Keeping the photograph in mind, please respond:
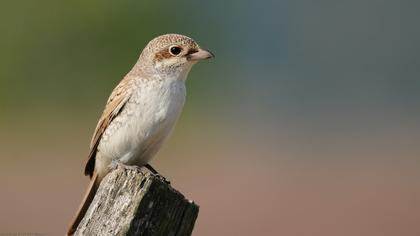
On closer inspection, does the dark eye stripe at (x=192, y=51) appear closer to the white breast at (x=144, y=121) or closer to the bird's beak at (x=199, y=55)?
the bird's beak at (x=199, y=55)

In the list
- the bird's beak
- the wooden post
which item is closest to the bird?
the bird's beak

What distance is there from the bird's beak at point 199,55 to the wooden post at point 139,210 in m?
2.21

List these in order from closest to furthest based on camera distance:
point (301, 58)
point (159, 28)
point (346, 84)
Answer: point (159, 28)
point (346, 84)
point (301, 58)

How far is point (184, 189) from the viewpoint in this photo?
17281 mm

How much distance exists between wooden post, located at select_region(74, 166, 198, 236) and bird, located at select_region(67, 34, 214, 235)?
179cm

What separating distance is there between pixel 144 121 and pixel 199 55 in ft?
2.08

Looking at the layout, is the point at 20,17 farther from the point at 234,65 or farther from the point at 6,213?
the point at 6,213

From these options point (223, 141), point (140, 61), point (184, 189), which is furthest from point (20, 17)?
point (140, 61)

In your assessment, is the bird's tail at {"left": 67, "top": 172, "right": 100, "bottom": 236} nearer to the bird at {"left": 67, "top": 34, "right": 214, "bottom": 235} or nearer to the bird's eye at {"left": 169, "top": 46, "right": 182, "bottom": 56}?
the bird at {"left": 67, "top": 34, "right": 214, "bottom": 235}

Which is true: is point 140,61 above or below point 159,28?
below

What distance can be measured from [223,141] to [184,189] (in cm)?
550

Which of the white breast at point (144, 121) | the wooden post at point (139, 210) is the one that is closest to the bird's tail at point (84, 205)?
the white breast at point (144, 121)

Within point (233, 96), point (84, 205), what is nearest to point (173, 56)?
point (84, 205)

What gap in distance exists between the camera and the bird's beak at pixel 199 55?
6.83 metres
